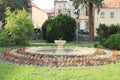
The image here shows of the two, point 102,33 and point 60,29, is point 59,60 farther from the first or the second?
point 60,29

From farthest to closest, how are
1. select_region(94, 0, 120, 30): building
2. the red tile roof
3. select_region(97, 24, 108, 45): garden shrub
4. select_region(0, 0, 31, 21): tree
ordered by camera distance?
1. select_region(94, 0, 120, 30): building
2. the red tile roof
3. select_region(0, 0, 31, 21): tree
4. select_region(97, 24, 108, 45): garden shrub

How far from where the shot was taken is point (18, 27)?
953 inches

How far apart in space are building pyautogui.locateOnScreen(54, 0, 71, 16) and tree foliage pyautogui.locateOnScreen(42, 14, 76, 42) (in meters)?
26.4

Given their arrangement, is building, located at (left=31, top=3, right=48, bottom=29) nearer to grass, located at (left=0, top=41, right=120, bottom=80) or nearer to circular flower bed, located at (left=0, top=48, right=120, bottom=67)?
circular flower bed, located at (left=0, top=48, right=120, bottom=67)

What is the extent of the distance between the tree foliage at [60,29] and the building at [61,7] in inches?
1038

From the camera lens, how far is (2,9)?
1505 inches

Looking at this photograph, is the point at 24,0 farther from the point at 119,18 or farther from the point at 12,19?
the point at 119,18

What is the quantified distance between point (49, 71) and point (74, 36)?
23.3 m

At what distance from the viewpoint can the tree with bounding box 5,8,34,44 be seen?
79.5 feet

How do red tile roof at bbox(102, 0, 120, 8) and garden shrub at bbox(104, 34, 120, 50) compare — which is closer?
garden shrub at bbox(104, 34, 120, 50)

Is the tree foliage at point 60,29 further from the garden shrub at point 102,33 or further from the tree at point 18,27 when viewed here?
the garden shrub at point 102,33

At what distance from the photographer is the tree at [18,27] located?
954 inches

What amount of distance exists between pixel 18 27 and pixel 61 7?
124ft

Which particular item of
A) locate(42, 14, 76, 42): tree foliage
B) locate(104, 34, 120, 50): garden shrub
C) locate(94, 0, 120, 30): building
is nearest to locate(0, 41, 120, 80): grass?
locate(104, 34, 120, 50): garden shrub
